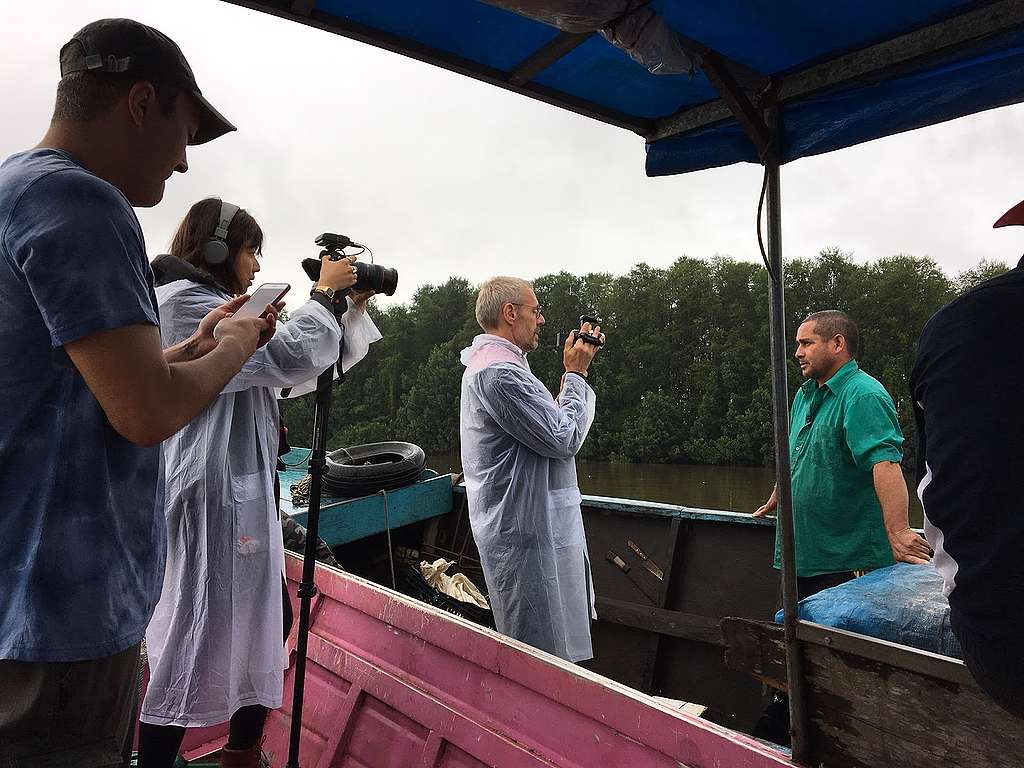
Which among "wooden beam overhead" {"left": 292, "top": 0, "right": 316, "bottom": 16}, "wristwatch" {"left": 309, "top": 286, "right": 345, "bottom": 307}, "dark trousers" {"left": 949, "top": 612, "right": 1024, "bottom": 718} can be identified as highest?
"wooden beam overhead" {"left": 292, "top": 0, "right": 316, "bottom": 16}

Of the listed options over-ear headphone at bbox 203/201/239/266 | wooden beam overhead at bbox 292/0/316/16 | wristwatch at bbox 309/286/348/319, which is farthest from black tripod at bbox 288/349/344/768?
wooden beam overhead at bbox 292/0/316/16

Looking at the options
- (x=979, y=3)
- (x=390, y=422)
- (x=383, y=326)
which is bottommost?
(x=390, y=422)

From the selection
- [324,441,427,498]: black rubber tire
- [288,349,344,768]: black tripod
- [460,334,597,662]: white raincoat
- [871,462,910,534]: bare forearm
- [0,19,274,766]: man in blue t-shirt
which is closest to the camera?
[0,19,274,766]: man in blue t-shirt

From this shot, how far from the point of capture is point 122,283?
0.87m

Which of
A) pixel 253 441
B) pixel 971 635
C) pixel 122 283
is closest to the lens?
pixel 122 283

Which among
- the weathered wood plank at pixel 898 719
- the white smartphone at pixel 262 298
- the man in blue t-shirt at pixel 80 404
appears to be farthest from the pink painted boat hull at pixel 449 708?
the white smartphone at pixel 262 298

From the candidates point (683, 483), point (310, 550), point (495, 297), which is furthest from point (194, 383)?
point (683, 483)

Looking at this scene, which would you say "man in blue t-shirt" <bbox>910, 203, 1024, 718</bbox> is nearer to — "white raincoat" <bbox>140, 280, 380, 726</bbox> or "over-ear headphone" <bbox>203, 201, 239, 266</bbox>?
"white raincoat" <bbox>140, 280, 380, 726</bbox>

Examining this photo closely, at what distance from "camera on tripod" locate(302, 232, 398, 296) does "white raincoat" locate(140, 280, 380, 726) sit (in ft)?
1.22

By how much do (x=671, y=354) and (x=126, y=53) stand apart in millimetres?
39074

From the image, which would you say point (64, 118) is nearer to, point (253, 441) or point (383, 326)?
point (253, 441)

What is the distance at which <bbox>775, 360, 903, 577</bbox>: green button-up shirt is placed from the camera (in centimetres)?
256

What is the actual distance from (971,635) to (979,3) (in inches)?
50.3

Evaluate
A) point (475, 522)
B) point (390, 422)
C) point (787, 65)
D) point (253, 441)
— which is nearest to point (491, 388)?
point (475, 522)
